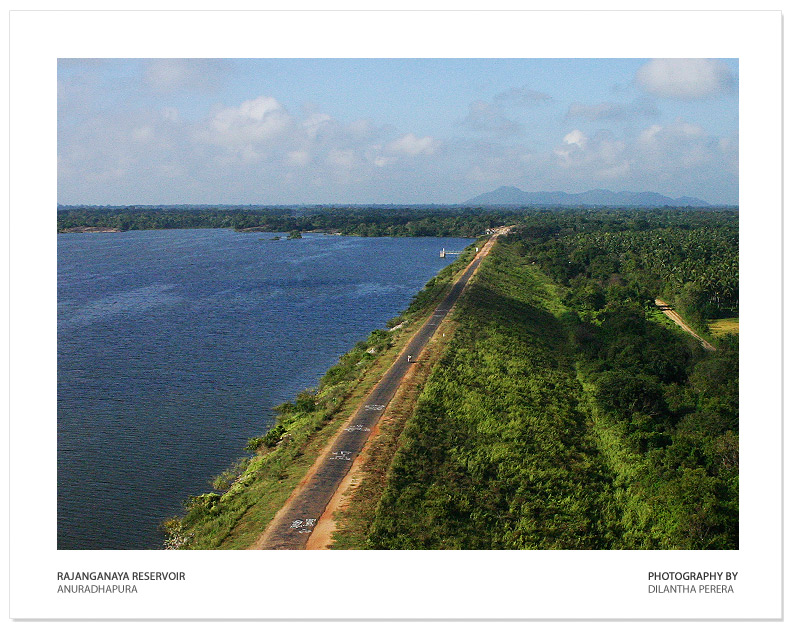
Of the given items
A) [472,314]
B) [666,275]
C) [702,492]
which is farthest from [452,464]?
[666,275]

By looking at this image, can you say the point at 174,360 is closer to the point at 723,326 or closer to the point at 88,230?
the point at 723,326

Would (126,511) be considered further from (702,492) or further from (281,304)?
(281,304)

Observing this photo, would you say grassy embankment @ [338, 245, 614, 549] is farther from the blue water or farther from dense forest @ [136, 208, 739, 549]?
the blue water

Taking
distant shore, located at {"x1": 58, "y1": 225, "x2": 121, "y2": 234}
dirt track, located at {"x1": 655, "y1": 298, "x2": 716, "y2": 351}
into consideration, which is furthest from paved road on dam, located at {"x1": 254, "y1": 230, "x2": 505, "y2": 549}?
distant shore, located at {"x1": 58, "y1": 225, "x2": 121, "y2": 234}

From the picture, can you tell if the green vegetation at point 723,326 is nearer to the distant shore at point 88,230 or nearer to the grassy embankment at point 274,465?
the grassy embankment at point 274,465
